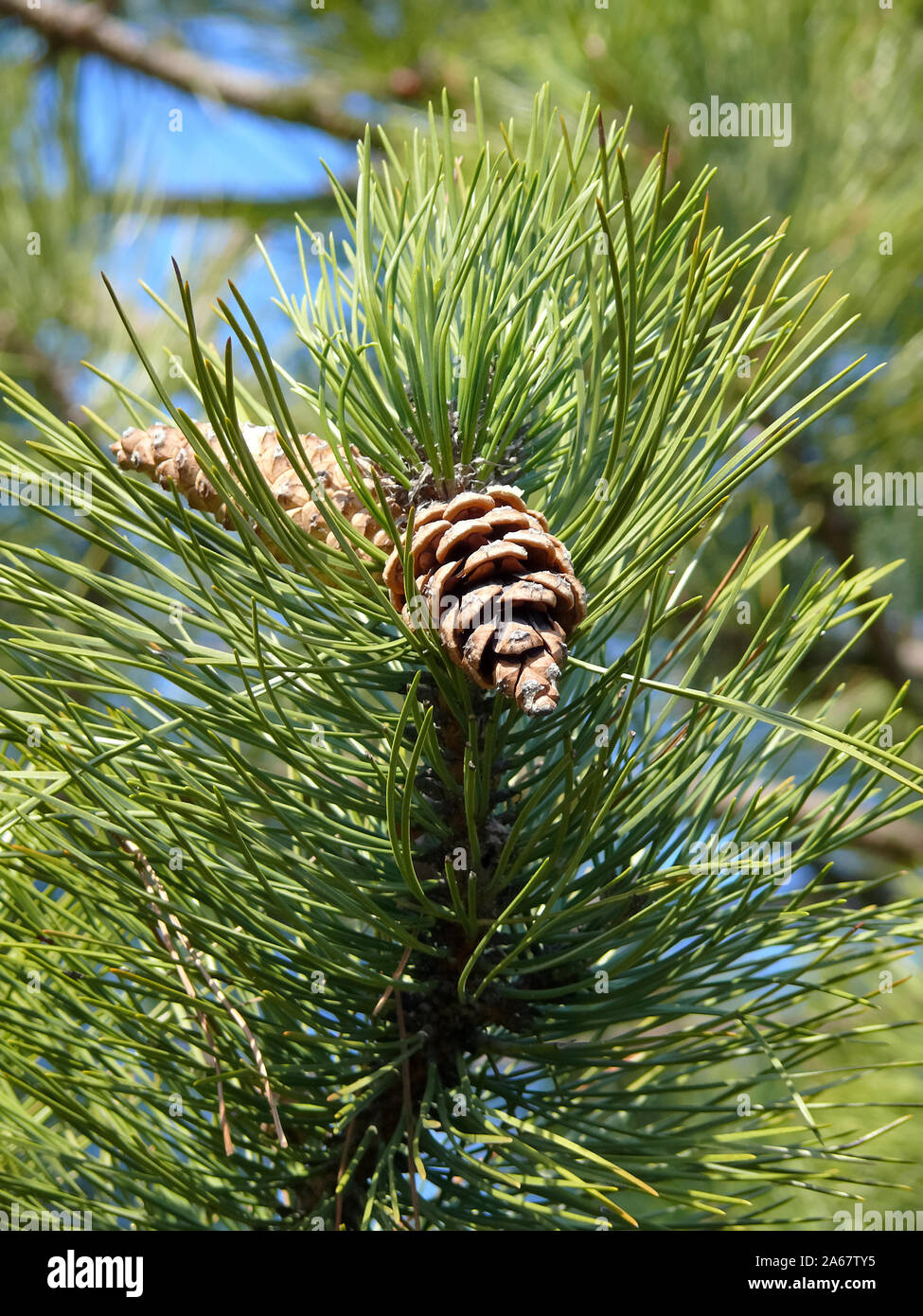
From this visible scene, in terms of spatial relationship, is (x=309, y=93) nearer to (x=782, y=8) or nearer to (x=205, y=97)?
(x=205, y=97)

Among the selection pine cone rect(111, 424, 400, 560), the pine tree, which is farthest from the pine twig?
pine cone rect(111, 424, 400, 560)

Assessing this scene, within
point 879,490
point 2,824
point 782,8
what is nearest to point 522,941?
point 2,824

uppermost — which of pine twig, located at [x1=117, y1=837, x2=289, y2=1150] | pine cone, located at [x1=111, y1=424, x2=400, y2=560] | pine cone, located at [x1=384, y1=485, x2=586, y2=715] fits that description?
pine cone, located at [x1=111, y1=424, x2=400, y2=560]

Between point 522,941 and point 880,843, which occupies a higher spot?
point 880,843

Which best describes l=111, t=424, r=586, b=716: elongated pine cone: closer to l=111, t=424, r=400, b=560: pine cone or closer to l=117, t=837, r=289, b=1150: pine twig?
l=111, t=424, r=400, b=560: pine cone

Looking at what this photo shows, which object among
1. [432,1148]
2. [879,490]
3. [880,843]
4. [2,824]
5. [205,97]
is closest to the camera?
[2,824]

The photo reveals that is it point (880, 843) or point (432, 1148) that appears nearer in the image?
point (432, 1148)

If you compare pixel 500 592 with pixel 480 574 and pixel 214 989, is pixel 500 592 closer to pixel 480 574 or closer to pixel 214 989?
pixel 480 574

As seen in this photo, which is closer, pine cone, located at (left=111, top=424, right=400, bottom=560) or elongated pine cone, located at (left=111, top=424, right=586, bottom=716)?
elongated pine cone, located at (left=111, top=424, right=586, bottom=716)
